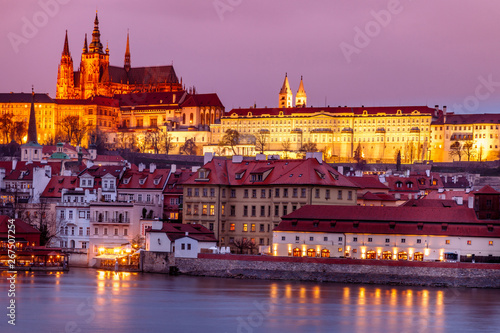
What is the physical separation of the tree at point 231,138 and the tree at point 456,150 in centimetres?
3668

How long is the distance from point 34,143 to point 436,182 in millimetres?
57180

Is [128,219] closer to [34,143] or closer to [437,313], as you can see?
[437,313]

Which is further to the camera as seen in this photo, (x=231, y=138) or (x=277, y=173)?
(x=231, y=138)

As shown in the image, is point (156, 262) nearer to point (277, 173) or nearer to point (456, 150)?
point (277, 173)

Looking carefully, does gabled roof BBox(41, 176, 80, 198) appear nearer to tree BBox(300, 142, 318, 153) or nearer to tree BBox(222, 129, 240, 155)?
tree BBox(222, 129, 240, 155)

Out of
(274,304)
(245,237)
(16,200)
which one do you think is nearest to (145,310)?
(274,304)

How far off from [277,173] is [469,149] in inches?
4591

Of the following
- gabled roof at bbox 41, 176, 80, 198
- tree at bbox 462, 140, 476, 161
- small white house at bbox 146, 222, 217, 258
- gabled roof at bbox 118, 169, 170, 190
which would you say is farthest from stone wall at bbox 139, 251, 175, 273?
tree at bbox 462, 140, 476, 161

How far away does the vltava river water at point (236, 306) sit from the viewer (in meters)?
43.9

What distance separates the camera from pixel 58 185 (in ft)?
255

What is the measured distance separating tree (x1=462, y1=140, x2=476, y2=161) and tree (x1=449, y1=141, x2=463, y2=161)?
2.61 ft

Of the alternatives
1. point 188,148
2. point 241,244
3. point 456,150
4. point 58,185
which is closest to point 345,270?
point 241,244

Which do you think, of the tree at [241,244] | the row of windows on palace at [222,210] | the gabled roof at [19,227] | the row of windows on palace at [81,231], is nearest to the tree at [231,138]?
the row of windows on palace at [81,231]

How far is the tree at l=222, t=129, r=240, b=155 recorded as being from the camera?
187500 mm
